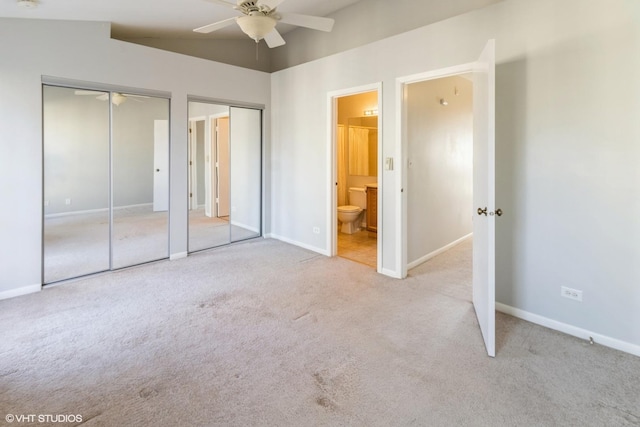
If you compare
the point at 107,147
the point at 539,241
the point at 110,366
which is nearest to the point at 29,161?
the point at 107,147

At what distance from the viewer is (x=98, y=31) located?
360cm

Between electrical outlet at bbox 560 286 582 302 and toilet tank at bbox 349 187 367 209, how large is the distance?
382 cm

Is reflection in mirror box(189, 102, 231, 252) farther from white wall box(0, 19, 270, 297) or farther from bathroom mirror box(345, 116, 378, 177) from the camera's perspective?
bathroom mirror box(345, 116, 378, 177)

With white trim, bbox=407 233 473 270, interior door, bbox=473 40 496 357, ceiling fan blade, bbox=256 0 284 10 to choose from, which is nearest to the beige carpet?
interior door, bbox=473 40 496 357

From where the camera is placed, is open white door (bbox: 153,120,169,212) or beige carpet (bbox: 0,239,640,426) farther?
open white door (bbox: 153,120,169,212)

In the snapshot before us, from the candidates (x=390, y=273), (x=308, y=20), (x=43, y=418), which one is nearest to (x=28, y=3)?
(x=308, y=20)

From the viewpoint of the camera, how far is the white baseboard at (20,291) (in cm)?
322

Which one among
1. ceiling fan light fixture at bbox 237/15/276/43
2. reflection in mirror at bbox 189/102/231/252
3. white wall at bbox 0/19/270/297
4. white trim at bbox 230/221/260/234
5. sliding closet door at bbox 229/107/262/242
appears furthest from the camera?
white trim at bbox 230/221/260/234

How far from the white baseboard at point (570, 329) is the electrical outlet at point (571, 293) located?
8.9 inches

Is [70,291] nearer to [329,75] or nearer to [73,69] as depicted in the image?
[73,69]

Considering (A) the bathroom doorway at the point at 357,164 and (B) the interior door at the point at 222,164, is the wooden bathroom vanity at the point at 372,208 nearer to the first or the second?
(A) the bathroom doorway at the point at 357,164

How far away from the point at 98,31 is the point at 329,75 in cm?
267

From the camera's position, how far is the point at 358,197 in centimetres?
632

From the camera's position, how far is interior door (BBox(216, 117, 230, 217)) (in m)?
5.04
